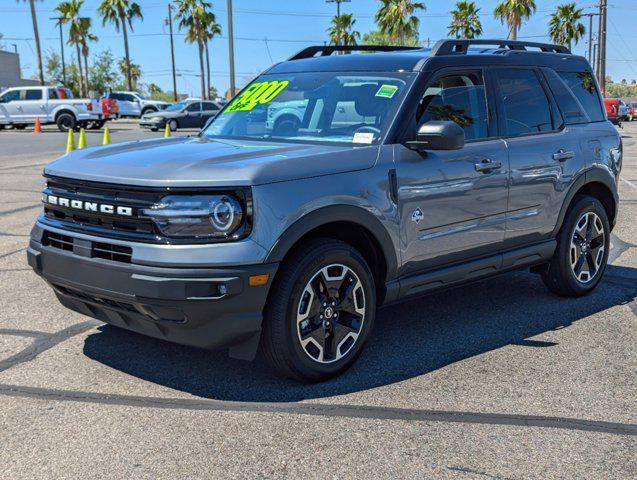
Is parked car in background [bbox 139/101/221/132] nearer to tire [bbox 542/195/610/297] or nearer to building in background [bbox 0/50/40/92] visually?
tire [bbox 542/195/610/297]

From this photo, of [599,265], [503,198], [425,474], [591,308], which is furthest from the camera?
[599,265]

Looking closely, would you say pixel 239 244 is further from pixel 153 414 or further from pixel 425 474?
pixel 425 474

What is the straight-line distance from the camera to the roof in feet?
16.8

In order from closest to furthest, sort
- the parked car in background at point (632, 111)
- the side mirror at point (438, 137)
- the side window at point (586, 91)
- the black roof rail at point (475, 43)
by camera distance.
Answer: the side mirror at point (438, 137)
the black roof rail at point (475, 43)
the side window at point (586, 91)
the parked car in background at point (632, 111)

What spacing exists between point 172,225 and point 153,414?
3.16 ft

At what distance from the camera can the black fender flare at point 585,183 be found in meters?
5.95

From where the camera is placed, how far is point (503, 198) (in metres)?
5.31

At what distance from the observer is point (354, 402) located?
412 cm

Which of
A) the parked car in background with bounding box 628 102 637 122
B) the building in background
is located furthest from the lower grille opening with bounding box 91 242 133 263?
the building in background

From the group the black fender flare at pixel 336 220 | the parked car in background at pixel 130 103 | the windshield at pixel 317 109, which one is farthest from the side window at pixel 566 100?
the parked car in background at pixel 130 103

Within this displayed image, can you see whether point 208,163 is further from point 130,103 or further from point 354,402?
point 130,103

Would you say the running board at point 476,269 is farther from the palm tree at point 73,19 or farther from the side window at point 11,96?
the palm tree at point 73,19

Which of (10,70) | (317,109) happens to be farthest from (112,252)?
(10,70)

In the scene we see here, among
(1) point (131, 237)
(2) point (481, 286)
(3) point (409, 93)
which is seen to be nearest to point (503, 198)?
(3) point (409, 93)
